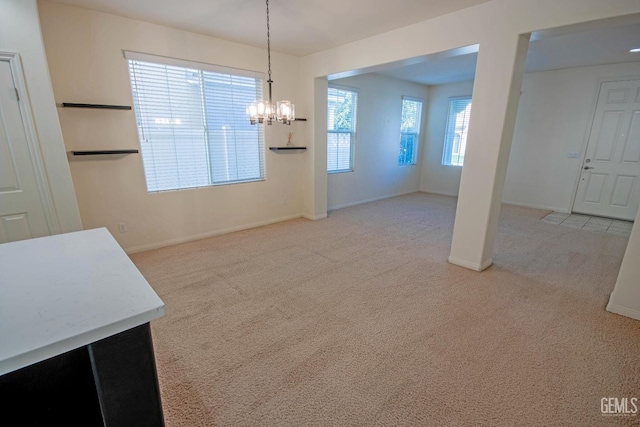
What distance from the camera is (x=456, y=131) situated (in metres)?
6.79

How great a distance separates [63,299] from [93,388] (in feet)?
1.18

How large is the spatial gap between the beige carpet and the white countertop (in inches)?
37.4

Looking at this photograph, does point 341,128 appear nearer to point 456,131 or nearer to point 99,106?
point 456,131

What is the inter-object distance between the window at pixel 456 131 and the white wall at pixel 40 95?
272 inches

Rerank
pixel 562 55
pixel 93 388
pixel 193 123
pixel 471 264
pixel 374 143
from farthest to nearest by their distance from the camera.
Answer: pixel 374 143, pixel 562 55, pixel 193 123, pixel 471 264, pixel 93 388

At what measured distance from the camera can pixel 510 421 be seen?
58.4 inches

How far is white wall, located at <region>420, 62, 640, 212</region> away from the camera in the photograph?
16.5 feet

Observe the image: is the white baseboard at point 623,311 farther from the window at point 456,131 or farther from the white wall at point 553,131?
the window at point 456,131

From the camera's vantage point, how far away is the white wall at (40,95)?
2252 millimetres

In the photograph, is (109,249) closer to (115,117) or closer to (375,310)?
(375,310)


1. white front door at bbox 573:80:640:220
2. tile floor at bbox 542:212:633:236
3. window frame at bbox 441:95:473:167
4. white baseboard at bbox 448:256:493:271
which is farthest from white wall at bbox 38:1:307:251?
white front door at bbox 573:80:640:220

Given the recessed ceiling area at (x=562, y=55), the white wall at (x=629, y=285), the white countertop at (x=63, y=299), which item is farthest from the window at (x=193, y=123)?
the white wall at (x=629, y=285)

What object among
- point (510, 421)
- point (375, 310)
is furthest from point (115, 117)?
point (510, 421)

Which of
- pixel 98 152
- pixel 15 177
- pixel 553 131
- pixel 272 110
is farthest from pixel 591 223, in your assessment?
pixel 15 177
